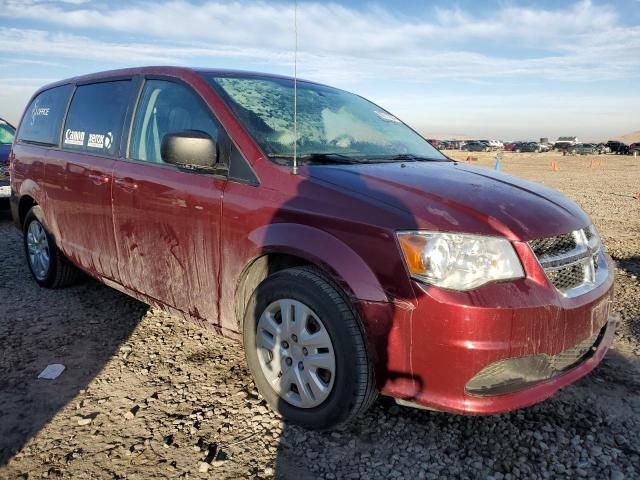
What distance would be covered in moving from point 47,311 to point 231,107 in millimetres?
2517

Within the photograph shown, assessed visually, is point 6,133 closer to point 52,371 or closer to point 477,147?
point 52,371

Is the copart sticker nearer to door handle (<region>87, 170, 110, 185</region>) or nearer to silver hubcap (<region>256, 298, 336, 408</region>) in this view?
door handle (<region>87, 170, 110, 185</region>)

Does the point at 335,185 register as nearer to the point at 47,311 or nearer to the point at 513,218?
the point at 513,218

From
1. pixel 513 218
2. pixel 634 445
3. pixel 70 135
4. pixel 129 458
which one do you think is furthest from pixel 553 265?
pixel 70 135

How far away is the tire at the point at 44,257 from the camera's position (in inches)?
183

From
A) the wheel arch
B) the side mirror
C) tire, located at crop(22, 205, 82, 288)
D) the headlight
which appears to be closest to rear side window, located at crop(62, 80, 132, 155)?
tire, located at crop(22, 205, 82, 288)

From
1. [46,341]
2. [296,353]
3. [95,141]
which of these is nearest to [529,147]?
[95,141]

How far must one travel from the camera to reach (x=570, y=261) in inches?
97.0

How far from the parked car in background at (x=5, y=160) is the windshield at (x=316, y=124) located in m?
5.38

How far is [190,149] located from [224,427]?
1458mm

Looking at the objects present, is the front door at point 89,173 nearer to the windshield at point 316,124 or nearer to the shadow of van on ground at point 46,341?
the shadow of van on ground at point 46,341

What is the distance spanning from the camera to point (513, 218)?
2.37m

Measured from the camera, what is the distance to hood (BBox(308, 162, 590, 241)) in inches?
90.4

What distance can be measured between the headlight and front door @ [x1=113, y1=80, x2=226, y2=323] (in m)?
1.18
